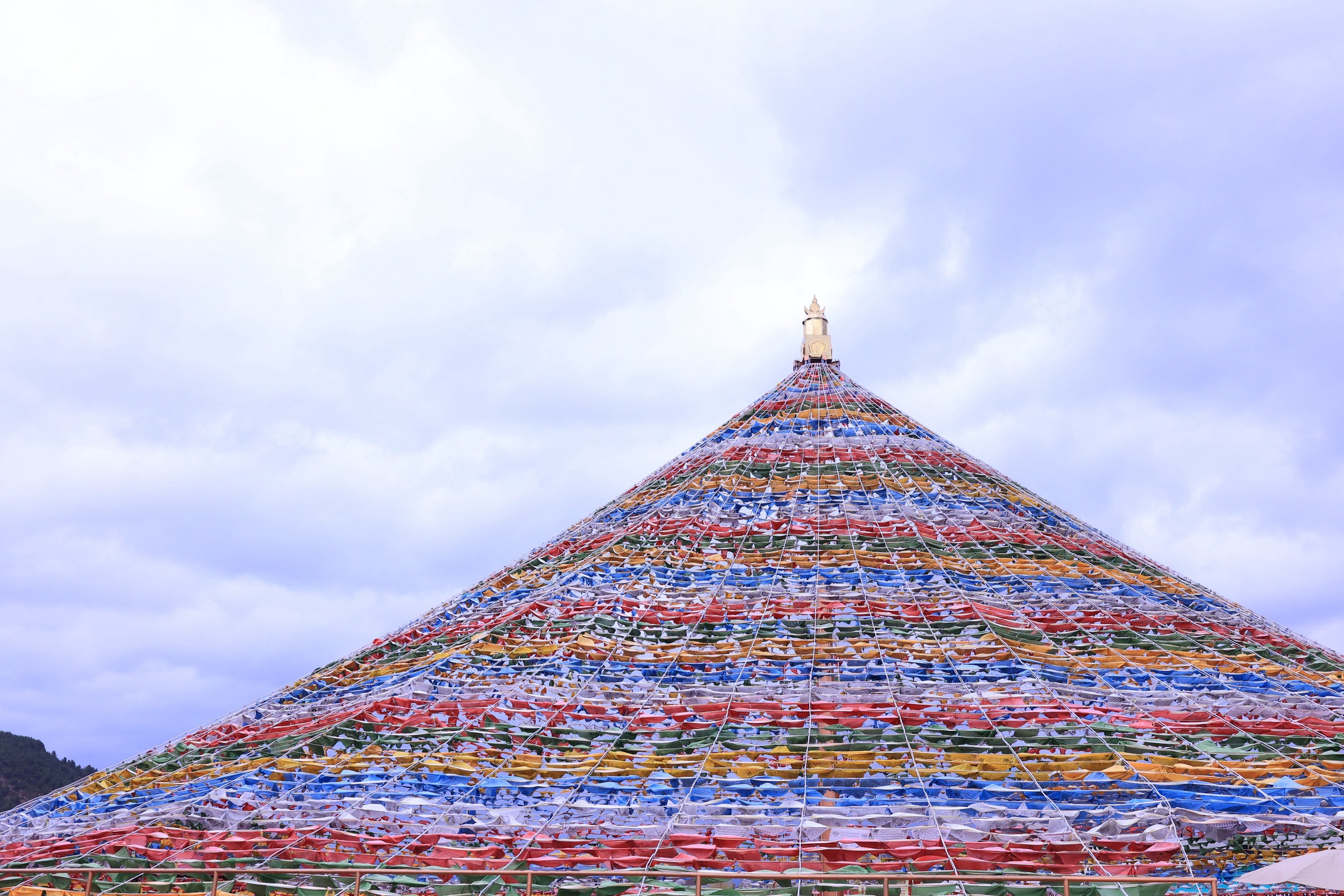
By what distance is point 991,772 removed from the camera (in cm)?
1562

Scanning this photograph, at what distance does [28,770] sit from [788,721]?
3450 cm

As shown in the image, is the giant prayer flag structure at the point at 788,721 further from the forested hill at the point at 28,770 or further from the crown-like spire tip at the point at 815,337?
the forested hill at the point at 28,770

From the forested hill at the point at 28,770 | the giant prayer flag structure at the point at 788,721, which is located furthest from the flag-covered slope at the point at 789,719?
the forested hill at the point at 28,770

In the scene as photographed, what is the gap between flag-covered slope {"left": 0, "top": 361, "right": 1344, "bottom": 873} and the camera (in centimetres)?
1442

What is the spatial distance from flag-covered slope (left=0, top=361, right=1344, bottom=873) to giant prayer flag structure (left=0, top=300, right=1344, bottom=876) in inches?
2.1

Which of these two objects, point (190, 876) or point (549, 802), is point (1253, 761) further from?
point (190, 876)

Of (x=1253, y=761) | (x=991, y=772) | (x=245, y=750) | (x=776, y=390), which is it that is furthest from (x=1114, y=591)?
(x=245, y=750)

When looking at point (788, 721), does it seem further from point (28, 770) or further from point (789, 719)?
point (28, 770)

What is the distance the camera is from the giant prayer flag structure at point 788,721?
47.1ft

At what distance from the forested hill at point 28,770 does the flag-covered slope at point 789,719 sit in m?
23.4

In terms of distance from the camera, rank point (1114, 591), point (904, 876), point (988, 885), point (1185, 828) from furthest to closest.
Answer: point (1114, 591), point (1185, 828), point (988, 885), point (904, 876)

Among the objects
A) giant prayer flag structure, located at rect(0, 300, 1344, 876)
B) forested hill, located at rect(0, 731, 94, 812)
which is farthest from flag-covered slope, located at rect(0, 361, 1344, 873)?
forested hill, located at rect(0, 731, 94, 812)

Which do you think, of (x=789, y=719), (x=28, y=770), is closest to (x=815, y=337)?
(x=789, y=719)

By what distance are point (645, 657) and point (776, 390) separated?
11.7 meters
